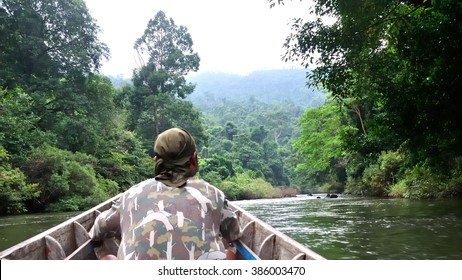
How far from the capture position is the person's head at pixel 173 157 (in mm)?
2160

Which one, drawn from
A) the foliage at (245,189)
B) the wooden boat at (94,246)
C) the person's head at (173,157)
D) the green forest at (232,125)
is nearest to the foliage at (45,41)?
the green forest at (232,125)

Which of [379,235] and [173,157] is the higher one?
[173,157]

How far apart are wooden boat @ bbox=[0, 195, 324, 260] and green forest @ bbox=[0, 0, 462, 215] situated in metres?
5.98

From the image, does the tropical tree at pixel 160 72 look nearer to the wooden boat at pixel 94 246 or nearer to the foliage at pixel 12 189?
the foliage at pixel 12 189

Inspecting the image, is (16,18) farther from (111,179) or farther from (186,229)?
(186,229)

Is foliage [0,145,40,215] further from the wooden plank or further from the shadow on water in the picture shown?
the wooden plank

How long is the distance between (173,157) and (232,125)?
55.7m

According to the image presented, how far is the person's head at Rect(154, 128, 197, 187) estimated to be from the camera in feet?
7.09

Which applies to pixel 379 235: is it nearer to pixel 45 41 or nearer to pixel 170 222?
pixel 170 222

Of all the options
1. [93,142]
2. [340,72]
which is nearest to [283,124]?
[93,142]

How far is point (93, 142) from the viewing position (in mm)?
23156

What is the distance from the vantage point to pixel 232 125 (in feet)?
190

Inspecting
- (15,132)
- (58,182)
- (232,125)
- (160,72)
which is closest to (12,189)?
(58,182)

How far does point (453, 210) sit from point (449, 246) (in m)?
5.58
